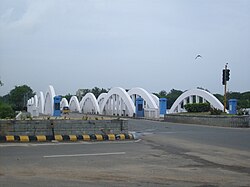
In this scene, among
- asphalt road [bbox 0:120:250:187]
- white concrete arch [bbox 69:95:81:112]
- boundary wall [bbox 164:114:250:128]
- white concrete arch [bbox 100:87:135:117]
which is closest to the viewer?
asphalt road [bbox 0:120:250:187]

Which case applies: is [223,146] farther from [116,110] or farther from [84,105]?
[84,105]

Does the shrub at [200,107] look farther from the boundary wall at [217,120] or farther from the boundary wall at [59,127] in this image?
the boundary wall at [59,127]

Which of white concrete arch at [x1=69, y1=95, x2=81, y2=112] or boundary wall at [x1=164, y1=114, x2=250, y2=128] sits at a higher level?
white concrete arch at [x1=69, y1=95, x2=81, y2=112]

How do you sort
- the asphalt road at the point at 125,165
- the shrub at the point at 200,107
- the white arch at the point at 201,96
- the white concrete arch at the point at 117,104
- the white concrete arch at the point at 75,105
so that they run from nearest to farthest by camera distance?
the asphalt road at the point at 125,165 < the shrub at the point at 200,107 < the white arch at the point at 201,96 < the white concrete arch at the point at 117,104 < the white concrete arch at the point at 75,105

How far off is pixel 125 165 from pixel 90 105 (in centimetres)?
7512

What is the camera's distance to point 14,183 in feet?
24.6

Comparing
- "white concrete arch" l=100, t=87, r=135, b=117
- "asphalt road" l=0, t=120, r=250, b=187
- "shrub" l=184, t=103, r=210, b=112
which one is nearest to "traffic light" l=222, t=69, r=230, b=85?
"shrub" l=184, t=103, r=210, b=112

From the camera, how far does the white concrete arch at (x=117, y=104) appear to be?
192ft

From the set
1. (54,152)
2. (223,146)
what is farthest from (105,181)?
(223,146)

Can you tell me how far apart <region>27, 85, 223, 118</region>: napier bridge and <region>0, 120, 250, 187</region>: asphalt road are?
65.9ft

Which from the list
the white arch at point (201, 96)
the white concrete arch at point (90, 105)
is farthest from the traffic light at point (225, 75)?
the white concrete arch at point (90, 105)

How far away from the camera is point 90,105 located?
277 ft

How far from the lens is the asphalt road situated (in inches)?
304

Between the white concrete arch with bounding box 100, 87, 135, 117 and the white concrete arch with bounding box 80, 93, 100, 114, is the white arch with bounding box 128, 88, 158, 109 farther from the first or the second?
the white concrete arch with bounding box 80, 93, 100, 114
